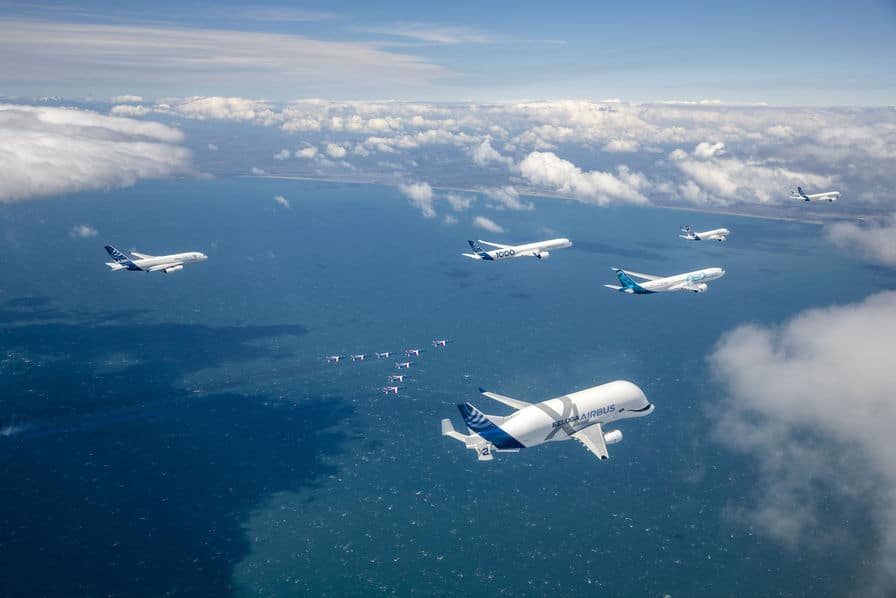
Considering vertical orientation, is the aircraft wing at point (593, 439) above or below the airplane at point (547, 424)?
below

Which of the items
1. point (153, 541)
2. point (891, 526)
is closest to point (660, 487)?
point (891, 526)

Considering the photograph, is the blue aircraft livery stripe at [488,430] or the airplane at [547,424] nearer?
the blue aircraft livery stripe at [488,430]

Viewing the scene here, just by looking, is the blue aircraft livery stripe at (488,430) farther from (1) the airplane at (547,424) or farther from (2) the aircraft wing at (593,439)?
(2) the aircraft wing at (593,439)

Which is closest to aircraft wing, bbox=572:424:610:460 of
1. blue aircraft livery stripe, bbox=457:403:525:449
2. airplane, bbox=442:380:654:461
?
airplane, bbox=442:380:654:461

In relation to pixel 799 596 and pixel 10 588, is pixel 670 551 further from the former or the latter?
pixel 10 588

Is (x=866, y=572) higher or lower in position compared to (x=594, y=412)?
lower

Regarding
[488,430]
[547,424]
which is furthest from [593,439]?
[488,430]

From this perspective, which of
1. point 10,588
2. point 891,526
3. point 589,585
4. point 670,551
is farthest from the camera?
point 891,526

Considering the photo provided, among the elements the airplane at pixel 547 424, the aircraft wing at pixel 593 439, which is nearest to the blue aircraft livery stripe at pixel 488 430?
the airplane at pixel 547 424
